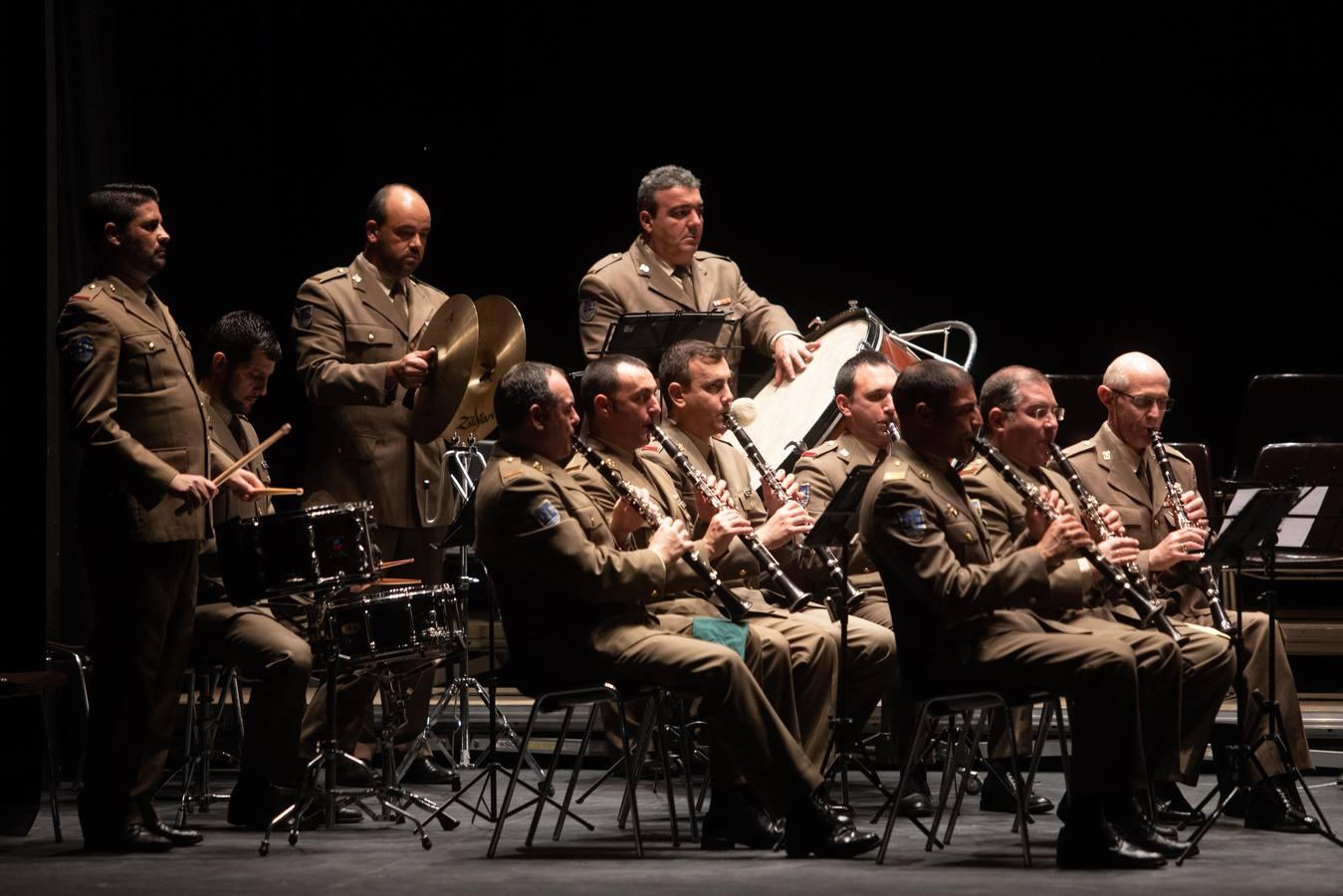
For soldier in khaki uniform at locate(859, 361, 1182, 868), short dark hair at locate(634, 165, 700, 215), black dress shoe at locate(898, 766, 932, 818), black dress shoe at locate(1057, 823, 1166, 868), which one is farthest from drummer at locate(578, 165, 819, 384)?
black dress shoe at locate(1057, 823, 1166, 868)

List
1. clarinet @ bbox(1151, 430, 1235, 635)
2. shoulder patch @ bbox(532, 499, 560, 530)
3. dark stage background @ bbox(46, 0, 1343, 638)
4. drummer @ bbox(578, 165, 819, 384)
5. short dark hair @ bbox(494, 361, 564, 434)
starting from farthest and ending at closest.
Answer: dark stage background @ bbox(46, 0, 1343, 638) → drummer @ bbox(578, 165, 819, 384) → clarinet @ bbox(1151, 430, 1235, 635) → short dark hair @ bbox(494, 361, 564, 434) → shoulder patch @ bbox(532, 499, 560, 530)

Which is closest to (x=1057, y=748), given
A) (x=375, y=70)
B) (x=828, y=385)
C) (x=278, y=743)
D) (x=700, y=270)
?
(x=828, y=385)

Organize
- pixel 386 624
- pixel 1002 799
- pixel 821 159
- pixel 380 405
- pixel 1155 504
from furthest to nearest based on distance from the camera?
pixel 821 159, pixel 380 405, pixel 1155 504, pixel 1002 799, pixel 386 624

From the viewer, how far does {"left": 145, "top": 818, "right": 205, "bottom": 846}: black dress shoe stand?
16.0 ft

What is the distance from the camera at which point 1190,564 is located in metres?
5.61

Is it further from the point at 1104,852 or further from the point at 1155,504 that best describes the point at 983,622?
the point at 1155,504

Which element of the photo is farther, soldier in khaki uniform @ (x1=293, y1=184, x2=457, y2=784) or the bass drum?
the bass drum

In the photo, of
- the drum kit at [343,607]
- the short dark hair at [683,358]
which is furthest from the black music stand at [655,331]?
the drum kit at [343,607]

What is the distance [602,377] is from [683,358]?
2.10ft

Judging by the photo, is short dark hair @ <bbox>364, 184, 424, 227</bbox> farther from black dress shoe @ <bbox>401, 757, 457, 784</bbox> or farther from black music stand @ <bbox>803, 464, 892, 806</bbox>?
black music stand @ <bbox>803, 464, 892, 806</bbox>

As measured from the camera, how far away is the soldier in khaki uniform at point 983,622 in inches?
174

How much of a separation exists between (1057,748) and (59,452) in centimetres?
373

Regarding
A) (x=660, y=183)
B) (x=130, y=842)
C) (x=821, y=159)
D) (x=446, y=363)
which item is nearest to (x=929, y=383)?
(x=446, y=363)

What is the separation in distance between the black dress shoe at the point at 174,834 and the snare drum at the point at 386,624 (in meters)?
0.61
